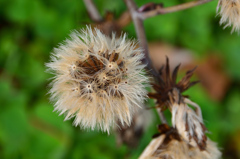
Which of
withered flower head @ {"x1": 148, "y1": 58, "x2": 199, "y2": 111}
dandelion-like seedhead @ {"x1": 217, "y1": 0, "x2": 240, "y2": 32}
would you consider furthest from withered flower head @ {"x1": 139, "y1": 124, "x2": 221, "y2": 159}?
dandelion-like seedhead @ {"x1": 217, "y1": 0, "x2": 240, "y2": 32}

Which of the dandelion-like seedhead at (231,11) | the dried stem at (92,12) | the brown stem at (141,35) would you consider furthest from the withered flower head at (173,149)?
the dried stem at (92,12)

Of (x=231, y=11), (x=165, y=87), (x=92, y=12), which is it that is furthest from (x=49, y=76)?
(x=231, y=11)

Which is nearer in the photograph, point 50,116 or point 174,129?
point 174,129


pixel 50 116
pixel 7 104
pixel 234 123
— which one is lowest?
pixel 234 123

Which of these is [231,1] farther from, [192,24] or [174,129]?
[192,24]

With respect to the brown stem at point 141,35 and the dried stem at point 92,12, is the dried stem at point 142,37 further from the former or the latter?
the dried stem at point 92,12

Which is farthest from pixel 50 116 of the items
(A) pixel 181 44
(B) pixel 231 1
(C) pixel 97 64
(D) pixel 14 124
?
(B) pixel 231 1
